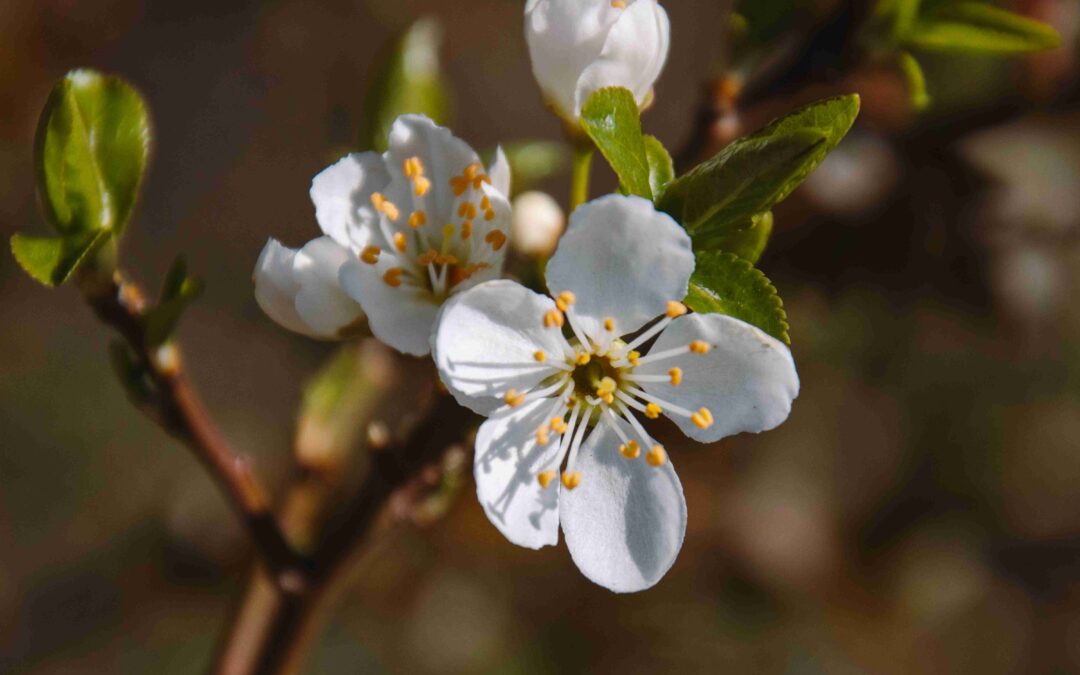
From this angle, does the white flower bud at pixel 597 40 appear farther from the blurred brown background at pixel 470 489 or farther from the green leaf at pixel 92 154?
the blurred brown background at pixel 470 489

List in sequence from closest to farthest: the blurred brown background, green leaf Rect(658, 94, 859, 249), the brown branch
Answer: green leaf Rect(658, 94, 859, 249) < the brown branch < the blurred brown background

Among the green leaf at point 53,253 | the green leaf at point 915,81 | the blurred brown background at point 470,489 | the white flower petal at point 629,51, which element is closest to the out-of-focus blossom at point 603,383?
the white flower petal at point 629,51

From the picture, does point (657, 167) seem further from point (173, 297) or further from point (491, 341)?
point (173, 297)

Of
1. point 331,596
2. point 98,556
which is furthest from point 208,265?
point 331,596

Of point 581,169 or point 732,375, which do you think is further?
point 581,169

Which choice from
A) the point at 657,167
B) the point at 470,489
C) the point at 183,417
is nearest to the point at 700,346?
the point at 657,167

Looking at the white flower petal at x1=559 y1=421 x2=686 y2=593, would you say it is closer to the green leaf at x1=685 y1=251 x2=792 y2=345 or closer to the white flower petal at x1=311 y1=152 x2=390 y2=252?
the green leaf at x1=685 y1=251 x2=792 y2=345

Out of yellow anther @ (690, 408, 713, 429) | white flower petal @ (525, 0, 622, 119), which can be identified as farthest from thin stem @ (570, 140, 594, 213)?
yellow anther @ (690, 408, 713, 429)
